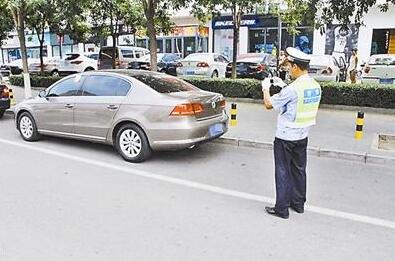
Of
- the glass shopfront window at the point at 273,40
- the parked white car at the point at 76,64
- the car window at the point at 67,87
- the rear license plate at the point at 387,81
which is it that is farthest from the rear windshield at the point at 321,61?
the parked white car at the point at 76,64

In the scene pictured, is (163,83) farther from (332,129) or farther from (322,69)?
(322,69)

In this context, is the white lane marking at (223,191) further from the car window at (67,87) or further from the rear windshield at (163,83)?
the rear windshield at (163,83)

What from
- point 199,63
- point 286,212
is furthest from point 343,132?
point 199,63

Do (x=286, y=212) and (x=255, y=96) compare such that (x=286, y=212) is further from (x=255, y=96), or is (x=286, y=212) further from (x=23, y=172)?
(x=255, y=96)

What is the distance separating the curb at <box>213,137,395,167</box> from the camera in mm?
6800

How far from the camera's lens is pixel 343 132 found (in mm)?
8656

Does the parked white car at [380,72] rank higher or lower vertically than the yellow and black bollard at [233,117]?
higher

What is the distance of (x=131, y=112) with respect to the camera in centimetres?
670

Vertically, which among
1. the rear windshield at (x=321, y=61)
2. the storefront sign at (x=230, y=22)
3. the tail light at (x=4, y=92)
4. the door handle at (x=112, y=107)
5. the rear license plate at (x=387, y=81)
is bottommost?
the tail light at (x=4, y=92)

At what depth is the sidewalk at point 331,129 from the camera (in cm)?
747

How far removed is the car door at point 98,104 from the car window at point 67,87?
175 millimetres

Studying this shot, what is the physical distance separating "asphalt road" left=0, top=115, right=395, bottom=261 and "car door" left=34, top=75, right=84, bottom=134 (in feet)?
2.30

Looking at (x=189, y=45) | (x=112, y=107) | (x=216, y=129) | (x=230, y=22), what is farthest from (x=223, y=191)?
(x=189, y=45)

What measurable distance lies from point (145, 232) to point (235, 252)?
0.93 m
